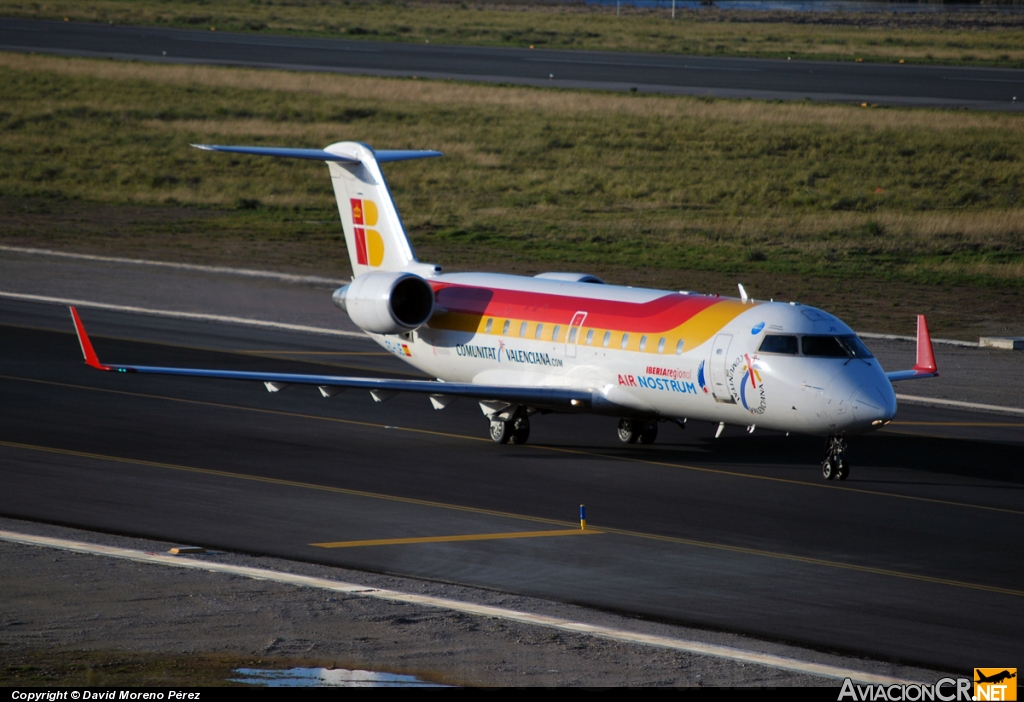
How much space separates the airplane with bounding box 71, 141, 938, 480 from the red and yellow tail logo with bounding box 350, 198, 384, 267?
0.05m

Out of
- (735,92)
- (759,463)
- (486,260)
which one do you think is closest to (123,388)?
(759,463)

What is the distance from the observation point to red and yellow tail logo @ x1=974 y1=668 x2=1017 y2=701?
14.7 meters

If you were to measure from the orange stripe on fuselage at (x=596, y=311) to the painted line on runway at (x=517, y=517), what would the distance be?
5218 millimetres

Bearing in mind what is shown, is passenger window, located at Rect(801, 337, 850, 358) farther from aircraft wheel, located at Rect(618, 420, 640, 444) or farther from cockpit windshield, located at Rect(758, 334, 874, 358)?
aircraft wheel, located at Rect(618, 420, 640, 444)

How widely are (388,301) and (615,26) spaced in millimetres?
131958

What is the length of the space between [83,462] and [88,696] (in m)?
13.4

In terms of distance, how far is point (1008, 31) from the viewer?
144250mm

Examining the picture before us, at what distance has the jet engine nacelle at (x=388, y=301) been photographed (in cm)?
2888

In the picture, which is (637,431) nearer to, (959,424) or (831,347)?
(831,347)

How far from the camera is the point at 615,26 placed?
156m

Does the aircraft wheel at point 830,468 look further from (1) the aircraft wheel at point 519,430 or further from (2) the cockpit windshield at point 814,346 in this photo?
(1) the aircraft wheel at point 519,430

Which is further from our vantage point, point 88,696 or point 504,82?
point 504,82

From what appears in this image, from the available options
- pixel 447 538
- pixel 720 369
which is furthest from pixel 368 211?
pixel 447 538

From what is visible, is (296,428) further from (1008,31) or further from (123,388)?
(1008,31)
